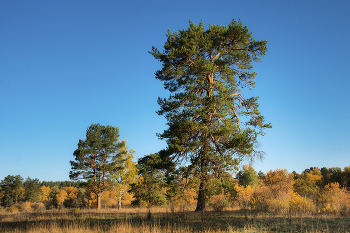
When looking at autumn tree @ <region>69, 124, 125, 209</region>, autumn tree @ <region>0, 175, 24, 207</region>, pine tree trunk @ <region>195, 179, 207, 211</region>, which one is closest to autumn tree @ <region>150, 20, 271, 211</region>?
pine tree trunk @ <region>195, 179, 207, 211</region>

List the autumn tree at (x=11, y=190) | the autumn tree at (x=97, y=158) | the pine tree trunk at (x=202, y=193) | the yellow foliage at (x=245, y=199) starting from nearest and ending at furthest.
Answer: the pine tree trunk at (x=202, y=193), the yellow foliage at (x=245, y=199), the autumn tree at (x=97, y=158), the autumn tree at (x=11, y=190)

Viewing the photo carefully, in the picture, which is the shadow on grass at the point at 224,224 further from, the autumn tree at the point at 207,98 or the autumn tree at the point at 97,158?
the autumn tree at the point at 97,158

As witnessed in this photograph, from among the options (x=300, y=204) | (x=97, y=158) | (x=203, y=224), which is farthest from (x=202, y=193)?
(x=97, y=158)

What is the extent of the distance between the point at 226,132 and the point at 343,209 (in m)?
7.97

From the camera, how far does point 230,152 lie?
1359cm

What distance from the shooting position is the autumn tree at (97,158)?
27953mm

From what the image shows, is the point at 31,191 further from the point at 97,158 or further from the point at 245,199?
the point at 245,199

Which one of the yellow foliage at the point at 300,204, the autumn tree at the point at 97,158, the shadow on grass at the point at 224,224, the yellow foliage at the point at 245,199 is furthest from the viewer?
the autumn tree at the point at 97,158

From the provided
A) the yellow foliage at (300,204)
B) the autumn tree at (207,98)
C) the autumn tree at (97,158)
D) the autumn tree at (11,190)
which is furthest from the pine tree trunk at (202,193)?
the autumn tree at (11,190)

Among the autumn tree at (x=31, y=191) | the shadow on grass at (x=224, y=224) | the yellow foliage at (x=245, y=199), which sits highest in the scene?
the shadow on grass at (x=224, y=224)

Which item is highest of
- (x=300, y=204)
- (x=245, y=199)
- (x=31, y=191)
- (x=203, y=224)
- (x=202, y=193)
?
(x=202, y=193)

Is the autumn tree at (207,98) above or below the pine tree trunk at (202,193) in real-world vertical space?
above

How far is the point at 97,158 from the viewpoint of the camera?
29.0 metres

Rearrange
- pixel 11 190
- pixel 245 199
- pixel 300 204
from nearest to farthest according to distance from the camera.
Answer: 1. pixel 300 204
2. pixel 245 199
3. pixel 11 190
